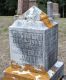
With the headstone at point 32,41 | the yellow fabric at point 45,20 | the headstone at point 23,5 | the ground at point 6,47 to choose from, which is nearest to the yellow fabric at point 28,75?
the headstone at point 32,41

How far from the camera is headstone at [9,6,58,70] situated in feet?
12.0

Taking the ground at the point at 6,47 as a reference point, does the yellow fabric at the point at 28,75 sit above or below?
above

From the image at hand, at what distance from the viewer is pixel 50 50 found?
384cm

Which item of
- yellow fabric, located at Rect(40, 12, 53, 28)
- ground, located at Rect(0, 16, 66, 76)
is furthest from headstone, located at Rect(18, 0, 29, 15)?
yellow fabric, located at Rect(40, 12, 53, 28)

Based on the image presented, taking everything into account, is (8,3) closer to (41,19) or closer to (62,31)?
A: (62,31)

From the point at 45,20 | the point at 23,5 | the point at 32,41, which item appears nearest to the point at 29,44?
the point at 32,41

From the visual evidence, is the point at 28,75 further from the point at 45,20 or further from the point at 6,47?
the point at 6,47

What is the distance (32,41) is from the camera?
145 inches

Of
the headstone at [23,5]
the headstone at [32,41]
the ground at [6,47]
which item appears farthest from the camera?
the headstone at [23,5]

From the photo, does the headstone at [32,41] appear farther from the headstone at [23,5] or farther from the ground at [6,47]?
the headstone at [23,5]

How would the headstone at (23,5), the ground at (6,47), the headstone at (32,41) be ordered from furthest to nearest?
the headstone at (23,5) < the ground at (6,47) < the headstone at (32,41)

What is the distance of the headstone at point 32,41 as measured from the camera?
3651 mm

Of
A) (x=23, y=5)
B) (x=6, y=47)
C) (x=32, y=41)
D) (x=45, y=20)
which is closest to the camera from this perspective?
(x=32, y=41)

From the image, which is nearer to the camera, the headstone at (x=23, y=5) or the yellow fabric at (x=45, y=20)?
the yellow fabric at (x=45, y=20)
